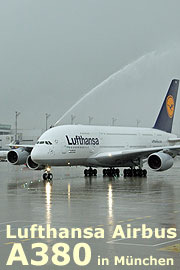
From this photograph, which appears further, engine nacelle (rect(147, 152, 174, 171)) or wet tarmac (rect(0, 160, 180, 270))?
engine nacelle (rect(147, 152, 174, 171))

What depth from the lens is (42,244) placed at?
12.6m

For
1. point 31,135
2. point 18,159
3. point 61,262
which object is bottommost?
point 61,262

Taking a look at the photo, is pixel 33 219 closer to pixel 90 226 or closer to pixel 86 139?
pixel 90 226

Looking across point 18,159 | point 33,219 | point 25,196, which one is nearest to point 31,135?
point 18,159

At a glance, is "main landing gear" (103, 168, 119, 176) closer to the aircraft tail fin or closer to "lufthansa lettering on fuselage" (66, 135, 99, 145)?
"lufthansa lettering on fuselage" (66, 135, 99, 145)

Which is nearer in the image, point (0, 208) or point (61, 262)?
point (61, 262)

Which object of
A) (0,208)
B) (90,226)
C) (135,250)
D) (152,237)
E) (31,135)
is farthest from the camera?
(31,135)

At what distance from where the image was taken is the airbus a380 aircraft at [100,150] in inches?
1447

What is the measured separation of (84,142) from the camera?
39.4 meters

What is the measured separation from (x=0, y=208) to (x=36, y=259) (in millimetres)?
9396

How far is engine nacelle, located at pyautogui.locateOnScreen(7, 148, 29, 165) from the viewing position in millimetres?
41594

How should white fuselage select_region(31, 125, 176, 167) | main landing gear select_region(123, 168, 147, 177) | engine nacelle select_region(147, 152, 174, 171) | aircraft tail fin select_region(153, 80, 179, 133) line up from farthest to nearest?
aircraft tail fin select_region(153, 80, 179, 133), main landing gear select_region(123, 168, 147, 177), engine nacelle select_region(147, 152, 174, 171), white fuselage select_region(31, 125, 176, 167)

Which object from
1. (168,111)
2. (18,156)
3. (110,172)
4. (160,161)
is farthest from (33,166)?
(168,111)

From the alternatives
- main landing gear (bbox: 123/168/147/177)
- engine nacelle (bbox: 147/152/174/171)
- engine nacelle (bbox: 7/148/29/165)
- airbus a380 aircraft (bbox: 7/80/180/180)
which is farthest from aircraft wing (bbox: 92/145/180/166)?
engine nacelle (bbox: 7/148/29/165)
